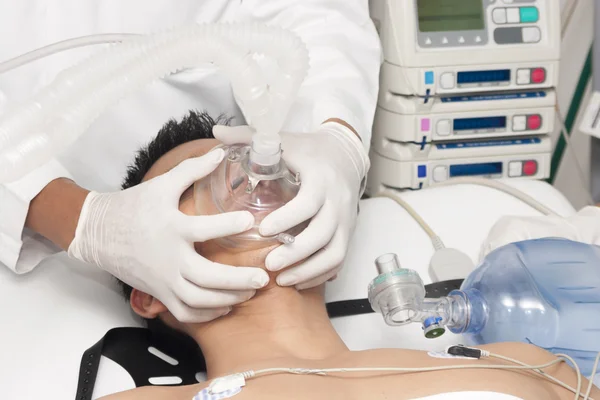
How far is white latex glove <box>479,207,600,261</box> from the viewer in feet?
4.60

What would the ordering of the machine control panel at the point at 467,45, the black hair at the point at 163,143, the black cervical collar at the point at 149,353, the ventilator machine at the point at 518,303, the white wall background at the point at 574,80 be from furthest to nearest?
the white wall background at the point at 574,80
the machine control panel at the point at 467,45
the black hair at the point at 163,143
the black cervical collar at the point at 149,353
the ventilator machine at the point at 518,303

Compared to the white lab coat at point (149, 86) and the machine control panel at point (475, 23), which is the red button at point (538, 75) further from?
the white lab coat at point (149, 86)

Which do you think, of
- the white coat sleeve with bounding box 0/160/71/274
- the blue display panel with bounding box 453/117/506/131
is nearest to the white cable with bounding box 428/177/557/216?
the blue display panel with bounding box 453/117/506/131

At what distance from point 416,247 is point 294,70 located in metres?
0.68

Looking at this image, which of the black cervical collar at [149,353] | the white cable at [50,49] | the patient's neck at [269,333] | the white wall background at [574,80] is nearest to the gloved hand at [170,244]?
the patient's neck at [269,333]

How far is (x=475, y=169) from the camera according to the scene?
1.98 metres

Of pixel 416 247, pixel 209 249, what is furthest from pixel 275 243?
pixel 416 247

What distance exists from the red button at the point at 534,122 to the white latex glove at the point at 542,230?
56 cm

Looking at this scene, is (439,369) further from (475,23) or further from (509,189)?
(475,23)

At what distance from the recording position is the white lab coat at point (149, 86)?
4.43 feet

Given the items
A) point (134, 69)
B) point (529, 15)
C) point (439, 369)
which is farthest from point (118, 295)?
point (529, 15)

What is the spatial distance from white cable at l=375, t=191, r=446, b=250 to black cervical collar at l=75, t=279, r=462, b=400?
14 centimetres

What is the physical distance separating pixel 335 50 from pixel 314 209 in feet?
2.08

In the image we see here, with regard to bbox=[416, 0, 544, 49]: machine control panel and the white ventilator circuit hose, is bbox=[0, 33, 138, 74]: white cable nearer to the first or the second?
the white ventilator circuit hose
